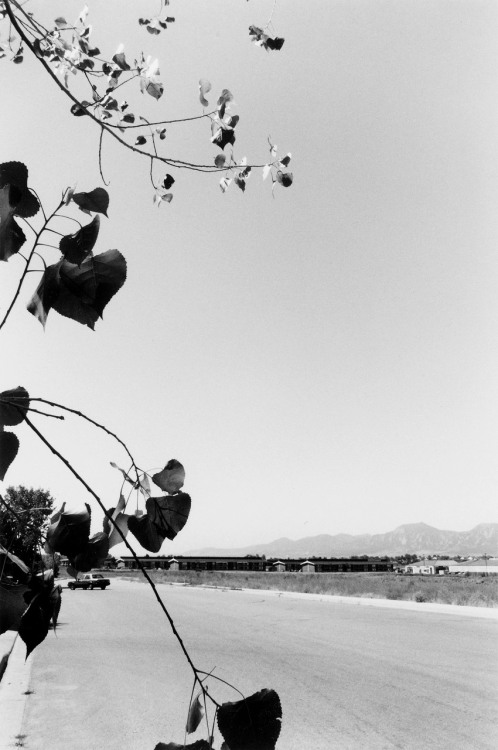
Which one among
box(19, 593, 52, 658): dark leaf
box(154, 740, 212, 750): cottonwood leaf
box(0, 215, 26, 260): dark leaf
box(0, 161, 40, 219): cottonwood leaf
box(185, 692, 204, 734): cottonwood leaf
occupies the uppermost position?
box(0, 161, 40, 219): cottonwood leaf

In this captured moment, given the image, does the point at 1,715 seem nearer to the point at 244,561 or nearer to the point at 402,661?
the point at 402,661

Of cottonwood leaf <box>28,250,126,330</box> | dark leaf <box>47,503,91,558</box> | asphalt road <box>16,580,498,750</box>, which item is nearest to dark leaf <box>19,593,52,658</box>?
dark leaf <box>47,503,91,558</box>

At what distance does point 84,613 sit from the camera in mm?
20188

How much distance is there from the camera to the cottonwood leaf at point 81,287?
1.90ft

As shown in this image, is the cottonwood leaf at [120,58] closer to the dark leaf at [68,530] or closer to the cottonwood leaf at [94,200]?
the cottonwood leaf at [94,200]

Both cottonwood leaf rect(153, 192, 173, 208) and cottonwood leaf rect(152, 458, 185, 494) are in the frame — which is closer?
cottonwood leaf rect(152, 458, 185, 494)

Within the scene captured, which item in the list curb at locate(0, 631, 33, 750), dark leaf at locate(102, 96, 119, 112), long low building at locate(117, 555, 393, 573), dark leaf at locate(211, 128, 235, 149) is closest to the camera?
dark leaf at locate(211, 128, 235, 149)

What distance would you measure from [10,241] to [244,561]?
5055 inches

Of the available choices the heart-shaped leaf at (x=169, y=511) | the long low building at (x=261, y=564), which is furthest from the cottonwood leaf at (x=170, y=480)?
the long low building at (x=261, y=564)

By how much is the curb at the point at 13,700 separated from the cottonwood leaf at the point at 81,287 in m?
5.23

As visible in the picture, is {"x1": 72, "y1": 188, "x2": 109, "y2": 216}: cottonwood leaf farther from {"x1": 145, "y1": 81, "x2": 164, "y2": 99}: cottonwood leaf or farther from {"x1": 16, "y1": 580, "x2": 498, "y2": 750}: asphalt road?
{"x1": 16, "y1": 580, "x2": 498, "y2": 750}: asphalt road

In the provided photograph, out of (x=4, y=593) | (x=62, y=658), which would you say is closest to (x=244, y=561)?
(x=62, y=658)

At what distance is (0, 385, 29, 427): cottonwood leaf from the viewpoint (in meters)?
0.63

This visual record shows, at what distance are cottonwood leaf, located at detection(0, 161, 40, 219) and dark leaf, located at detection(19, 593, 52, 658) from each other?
39 centimetres
